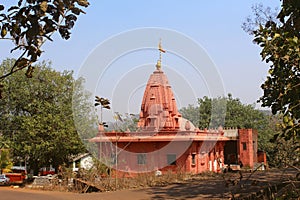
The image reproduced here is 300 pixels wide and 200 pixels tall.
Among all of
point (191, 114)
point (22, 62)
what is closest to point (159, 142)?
point (22, 62)

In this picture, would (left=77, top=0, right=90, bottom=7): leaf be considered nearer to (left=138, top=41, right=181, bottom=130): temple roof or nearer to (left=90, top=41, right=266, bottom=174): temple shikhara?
(left=90, top=41, right=266, bottom=174): temple shikhara

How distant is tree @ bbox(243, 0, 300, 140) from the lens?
5.31 meters

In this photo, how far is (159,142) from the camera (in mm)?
22078

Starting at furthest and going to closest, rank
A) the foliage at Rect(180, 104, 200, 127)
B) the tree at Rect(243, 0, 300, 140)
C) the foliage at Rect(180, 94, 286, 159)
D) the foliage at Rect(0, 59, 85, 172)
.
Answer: the foliage at Rect(180, 104, 200, 127)
the foliage at Rect(180, 94, 286, 159)
the foliage at Rect(0, 59, 85, 172)
the tree at Rect(243, 0, 300, 140)

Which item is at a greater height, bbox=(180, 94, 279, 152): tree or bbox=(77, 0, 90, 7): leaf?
bbox=(180, 94, 279, 152): tree

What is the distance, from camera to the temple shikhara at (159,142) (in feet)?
71.3

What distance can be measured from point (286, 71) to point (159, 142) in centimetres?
1657

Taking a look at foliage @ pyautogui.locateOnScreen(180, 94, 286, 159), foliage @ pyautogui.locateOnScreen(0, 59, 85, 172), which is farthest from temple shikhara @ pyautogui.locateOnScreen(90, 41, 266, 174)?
foliage @ pyautogui.locateOnScreen(180, 94, 286, 159)

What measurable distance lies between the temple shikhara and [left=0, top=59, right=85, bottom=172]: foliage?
2125 mm

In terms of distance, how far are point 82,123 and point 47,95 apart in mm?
2591

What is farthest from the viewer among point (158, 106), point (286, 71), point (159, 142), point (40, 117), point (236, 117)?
point (236, 117)

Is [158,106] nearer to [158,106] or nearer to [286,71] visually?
[158,106]

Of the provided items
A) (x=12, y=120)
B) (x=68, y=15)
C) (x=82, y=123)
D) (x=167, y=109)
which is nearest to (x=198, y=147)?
(x=167, y=109)

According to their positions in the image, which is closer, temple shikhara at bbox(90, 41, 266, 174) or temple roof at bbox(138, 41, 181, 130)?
temple shikhara at bbox(90, 41, 266, 174)
